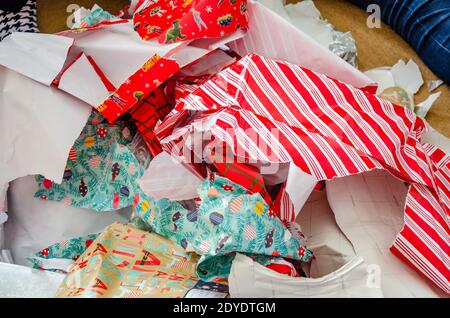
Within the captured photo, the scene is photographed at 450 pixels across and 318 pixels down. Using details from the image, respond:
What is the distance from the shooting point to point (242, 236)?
0.69m

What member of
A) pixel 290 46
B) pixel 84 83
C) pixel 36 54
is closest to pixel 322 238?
pixel 290 46

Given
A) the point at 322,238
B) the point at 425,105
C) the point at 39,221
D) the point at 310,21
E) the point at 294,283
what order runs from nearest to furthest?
the point at 294,283 < the point at 322,238 < the point at 39,221 < the point at 425,105 < the point at 310,21

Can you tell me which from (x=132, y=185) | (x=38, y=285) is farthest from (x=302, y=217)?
(x=38, y=285)

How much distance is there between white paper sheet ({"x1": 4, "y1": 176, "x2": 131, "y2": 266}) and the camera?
2.90 ft

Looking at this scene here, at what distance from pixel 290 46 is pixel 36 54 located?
18.1 inches

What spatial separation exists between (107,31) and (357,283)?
24.8 inches

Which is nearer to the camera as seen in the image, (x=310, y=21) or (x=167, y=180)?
(x=167, y=180)

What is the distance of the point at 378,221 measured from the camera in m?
0.80

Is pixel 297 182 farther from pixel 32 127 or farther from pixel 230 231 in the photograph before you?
pixel 32 127

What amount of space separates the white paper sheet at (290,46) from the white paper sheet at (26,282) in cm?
55

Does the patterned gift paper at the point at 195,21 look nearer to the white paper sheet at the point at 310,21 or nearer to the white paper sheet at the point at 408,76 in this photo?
the white paper sheet at the point at 310,21

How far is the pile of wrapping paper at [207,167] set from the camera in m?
0.72

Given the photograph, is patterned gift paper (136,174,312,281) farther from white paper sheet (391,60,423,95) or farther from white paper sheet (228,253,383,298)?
white paper sheet (391,60,423,95)
